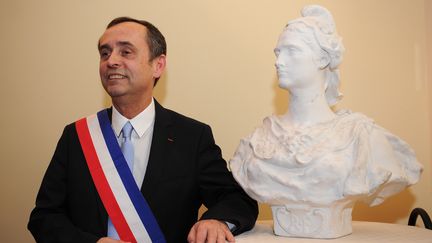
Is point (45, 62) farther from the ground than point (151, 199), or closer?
farther from the ground

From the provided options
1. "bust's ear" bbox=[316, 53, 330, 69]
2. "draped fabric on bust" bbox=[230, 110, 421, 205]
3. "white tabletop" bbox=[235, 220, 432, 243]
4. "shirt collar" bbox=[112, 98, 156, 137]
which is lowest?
"white tabletop" bbox=[235, 220, 432, 243]

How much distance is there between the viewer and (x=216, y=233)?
58.0 inches

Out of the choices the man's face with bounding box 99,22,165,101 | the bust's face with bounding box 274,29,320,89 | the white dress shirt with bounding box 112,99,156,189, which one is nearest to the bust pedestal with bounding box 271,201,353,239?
the bust's face with bounding box 274,29,320,89

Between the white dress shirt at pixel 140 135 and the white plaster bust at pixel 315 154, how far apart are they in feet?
1.01

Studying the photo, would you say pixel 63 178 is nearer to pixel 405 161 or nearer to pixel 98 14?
pixel 98 14

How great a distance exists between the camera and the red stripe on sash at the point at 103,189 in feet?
5.52

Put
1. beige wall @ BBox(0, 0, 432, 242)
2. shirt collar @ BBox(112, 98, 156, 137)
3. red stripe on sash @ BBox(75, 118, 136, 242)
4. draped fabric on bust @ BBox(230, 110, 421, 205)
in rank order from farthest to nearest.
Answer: beige wall @ BBox(0, 0, 432, 242) < shirt collar @ BBox(112, 98, 156, 137) < red stripe on sash @ BBox(75, 118, 136, 242) < draped fabric on bust @ BBox(230, 110, 421, 205)

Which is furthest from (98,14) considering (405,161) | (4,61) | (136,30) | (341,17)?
(405,161)

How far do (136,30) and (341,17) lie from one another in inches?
41.4

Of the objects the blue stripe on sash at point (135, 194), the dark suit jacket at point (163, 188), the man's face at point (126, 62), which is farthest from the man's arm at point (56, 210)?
the man's face at point (126, 62)

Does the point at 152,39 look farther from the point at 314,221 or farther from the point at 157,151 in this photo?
the point at 314,221

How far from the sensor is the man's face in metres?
1.74

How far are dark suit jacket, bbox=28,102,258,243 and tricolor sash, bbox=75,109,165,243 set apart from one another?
0.03 metres

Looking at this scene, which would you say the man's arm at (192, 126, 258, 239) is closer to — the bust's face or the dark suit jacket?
the dark suit jacket
